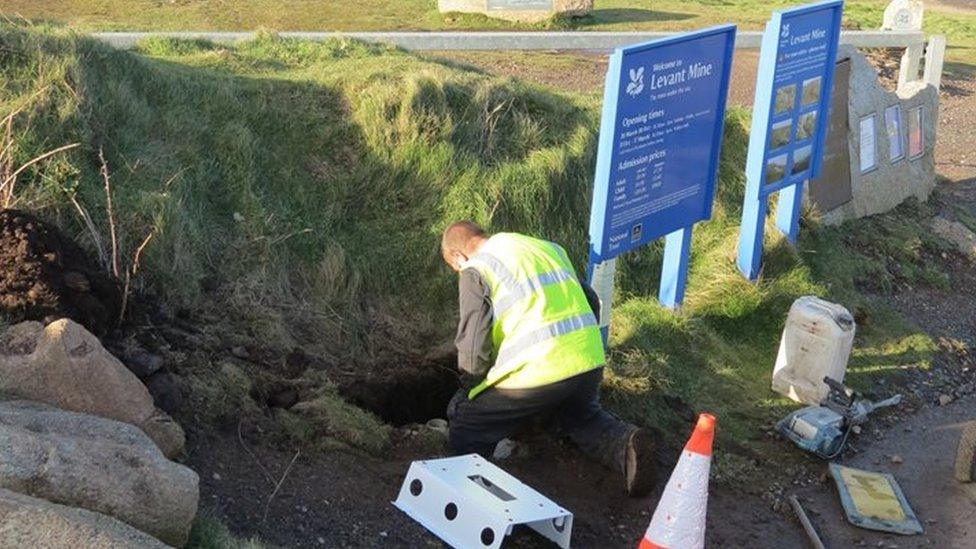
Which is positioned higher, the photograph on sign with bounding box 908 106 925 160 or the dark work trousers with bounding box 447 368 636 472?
the photograph on sign with bounding box 908 106 925 160

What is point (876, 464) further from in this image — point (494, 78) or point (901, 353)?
point (494, 78)

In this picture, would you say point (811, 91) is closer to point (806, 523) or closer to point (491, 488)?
point (806, 523)

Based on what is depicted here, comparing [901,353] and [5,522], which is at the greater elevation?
[5,522]

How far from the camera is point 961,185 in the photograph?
14297mm

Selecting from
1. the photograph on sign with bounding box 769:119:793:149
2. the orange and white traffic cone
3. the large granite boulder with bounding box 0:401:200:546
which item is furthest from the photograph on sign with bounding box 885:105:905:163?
the large granite boulder with bounding box 0:401:200:546

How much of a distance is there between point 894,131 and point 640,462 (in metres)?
7.08

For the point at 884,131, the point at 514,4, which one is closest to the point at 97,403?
the point at 884,131

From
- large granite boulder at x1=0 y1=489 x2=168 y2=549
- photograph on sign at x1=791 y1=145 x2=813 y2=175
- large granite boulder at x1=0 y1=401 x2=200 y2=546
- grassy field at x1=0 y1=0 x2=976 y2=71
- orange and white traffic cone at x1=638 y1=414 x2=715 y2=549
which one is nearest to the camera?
large granite boulder at x1=0 y1=489 x2=168 y2=549

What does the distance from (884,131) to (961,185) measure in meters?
2.37

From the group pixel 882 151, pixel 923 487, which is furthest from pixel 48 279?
pixel 882 151

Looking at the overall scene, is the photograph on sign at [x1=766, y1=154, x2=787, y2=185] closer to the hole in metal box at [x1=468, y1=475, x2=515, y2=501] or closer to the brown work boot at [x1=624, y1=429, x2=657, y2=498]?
the brown work boot at [x1=624, y1=429, x2=657, y2=498]

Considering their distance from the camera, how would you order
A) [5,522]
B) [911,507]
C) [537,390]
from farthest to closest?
[911,507] < [537,390] < [5,522]

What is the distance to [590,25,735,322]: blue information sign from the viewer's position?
7.71 meters

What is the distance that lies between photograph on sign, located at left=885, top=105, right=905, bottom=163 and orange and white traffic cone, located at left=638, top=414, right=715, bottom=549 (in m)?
7.46
